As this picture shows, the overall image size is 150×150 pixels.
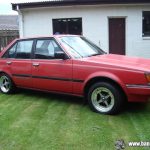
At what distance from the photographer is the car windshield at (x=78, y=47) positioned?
23.6 feet

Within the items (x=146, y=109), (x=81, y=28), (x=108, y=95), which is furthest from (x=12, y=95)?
(x=81, y=28)

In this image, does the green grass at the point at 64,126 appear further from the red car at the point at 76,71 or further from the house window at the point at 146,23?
the house window at the point at 146,23

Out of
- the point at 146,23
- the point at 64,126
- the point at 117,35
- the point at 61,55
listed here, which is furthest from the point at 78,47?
the point at 146,23

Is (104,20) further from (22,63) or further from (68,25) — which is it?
(22,63)

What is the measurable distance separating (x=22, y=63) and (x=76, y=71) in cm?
178

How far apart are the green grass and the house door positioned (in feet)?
24.2

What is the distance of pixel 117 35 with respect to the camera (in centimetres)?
1455

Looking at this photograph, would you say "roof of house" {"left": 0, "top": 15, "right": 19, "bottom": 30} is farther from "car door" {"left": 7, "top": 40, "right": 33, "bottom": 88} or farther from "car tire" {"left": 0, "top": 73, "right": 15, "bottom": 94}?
"car door" {"left": 7, "top": 40, "right": 33, "bottom": 88}

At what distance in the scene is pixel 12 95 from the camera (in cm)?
856

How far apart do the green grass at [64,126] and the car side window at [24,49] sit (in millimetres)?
1159

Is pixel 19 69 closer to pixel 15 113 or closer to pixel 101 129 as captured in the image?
pixel 15 113

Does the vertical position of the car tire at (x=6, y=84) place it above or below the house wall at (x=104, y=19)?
below

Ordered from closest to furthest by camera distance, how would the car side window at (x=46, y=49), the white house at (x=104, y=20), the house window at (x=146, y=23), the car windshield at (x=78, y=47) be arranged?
the car windshield at (x=78, y=47)
the car side window at (x=46, y=49)
the white house at (x=104, y=20)
the house window at (x=146, y=23)

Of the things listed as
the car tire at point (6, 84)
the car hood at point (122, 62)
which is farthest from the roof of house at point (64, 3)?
the car hood at point (122, 62)
